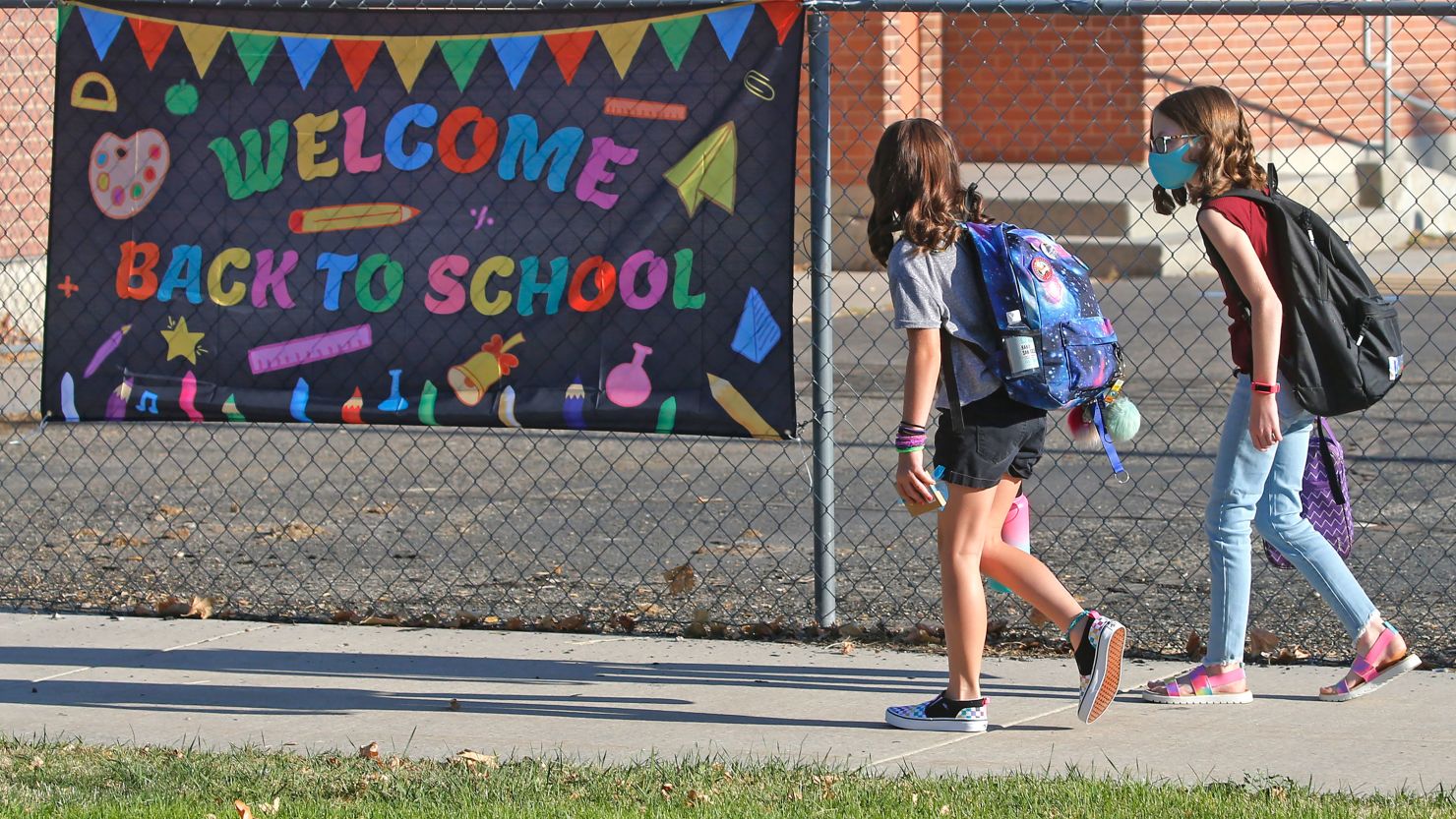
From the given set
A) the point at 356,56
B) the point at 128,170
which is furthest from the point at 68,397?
the point at 356,56

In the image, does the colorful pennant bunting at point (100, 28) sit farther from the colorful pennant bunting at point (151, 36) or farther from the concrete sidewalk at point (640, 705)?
the concrete sidewalk at point (640, 705)

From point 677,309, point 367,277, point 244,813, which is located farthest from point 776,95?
point 244,813

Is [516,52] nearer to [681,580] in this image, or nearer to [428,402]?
[428,402]

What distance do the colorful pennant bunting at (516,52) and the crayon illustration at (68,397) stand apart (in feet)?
6.38

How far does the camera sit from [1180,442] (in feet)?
30.9

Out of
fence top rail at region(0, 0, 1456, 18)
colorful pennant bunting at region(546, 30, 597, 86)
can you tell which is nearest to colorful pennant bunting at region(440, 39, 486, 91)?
fence top rail at region(0, 0, 1456, 18)

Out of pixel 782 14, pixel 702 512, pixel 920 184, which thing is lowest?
pixel 702 512

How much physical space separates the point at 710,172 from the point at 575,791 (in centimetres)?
225

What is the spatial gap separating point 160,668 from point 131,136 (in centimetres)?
190

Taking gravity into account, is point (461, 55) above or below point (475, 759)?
above

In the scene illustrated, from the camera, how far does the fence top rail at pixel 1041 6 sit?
5.31 metres

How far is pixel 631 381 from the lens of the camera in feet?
19.1

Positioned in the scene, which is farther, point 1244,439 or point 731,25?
point 731,25

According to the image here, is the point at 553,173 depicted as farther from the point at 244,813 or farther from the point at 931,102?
the point at 931,102
